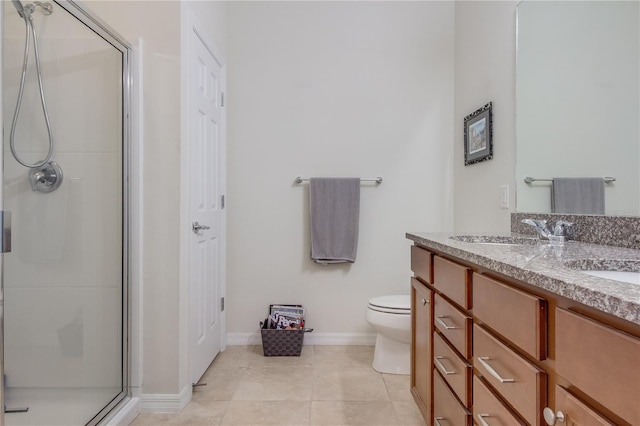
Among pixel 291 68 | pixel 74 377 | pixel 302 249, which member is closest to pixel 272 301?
pixel 302 249

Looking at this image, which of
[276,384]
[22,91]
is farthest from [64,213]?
[276,384]

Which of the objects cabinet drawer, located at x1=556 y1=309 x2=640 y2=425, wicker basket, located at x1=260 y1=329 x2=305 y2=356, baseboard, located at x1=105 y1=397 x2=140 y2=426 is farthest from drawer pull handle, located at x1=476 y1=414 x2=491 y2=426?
wicker basket, located at x1=260 y1=329 x2=305 y2=356

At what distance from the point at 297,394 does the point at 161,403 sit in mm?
643

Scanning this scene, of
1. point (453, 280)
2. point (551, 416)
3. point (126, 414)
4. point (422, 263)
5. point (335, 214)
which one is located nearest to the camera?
point (551, 416)

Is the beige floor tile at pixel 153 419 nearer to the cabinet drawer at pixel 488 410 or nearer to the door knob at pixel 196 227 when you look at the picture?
the door knob at pixel 196 227

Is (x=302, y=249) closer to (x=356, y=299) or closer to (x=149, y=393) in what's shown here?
(x=356, y=299)

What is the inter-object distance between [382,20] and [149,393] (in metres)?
2.64

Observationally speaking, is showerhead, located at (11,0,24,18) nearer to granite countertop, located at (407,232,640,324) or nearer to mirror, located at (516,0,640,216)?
granite countertop, located at (407,232,640,324)

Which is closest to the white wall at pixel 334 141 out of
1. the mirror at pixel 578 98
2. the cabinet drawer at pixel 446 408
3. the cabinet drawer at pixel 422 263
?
the mirror at pixel 578 98

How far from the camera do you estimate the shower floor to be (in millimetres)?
1393

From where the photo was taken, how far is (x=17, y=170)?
1352 millimetres

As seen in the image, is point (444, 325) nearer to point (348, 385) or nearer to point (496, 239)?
point (496, 239)

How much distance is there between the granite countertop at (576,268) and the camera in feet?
1.68

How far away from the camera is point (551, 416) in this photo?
2.17 feet
